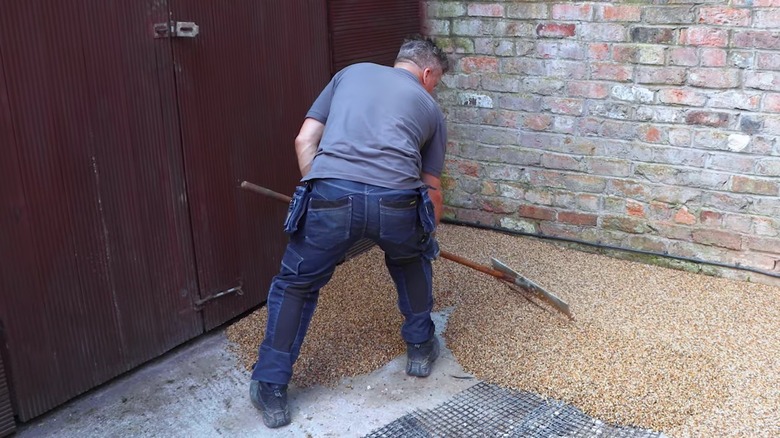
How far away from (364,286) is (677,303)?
66.1 inches

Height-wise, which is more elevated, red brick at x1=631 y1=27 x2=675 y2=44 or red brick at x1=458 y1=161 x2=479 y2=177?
red brick at x1=631 y1=27 x2=675 y2=44

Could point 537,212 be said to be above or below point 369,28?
below

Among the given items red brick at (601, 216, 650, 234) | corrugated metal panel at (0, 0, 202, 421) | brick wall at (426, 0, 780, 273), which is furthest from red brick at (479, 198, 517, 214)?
corrugated metal panel at (0, 0, 202, 421)

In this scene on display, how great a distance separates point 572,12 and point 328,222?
2340 mm

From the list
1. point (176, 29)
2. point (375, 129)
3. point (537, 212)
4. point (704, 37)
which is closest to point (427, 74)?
point (375, 129)

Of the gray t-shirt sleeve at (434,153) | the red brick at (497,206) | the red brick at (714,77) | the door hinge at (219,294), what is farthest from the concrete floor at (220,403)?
the red brick at (714,77)

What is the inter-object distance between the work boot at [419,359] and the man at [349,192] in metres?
0.46

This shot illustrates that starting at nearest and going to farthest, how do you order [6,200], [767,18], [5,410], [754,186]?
[6,200], [5,410], [767,18], [754,186]

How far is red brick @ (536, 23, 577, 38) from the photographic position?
4.31 m

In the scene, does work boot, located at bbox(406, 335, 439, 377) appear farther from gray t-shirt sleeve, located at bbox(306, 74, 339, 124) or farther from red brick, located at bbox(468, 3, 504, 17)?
red brick, located at bbox(468, 3, 504, 17)

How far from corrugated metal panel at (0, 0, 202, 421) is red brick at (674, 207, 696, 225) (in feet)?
9.06

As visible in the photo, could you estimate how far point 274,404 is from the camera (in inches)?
115

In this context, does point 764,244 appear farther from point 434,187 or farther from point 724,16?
point 434,187

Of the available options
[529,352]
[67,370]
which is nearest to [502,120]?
[529,352]
